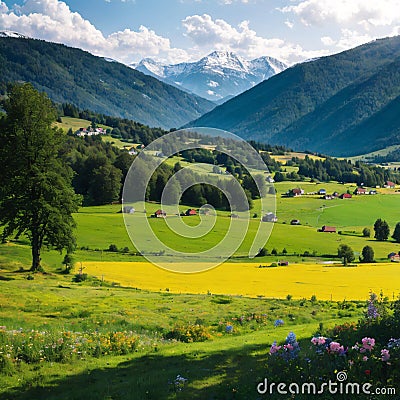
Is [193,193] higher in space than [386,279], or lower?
higher

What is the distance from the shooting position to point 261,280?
42.7m

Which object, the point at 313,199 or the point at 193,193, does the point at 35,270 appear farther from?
the point at 313,199

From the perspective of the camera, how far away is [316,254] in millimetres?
70750

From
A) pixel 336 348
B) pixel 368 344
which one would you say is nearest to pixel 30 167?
pixel 336 348

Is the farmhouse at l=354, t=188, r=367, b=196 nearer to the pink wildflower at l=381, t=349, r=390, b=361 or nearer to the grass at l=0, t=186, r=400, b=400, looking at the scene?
the grass at l=0, t=186, r=400, b=400

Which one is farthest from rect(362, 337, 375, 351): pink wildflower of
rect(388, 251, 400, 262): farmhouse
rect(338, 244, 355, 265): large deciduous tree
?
rect(388, 251, 400, 262): farmhouse

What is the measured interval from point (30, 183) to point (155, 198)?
7440 cm

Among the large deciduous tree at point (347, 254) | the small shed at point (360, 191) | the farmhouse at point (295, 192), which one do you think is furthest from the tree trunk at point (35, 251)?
the small shed at point (360, 191)

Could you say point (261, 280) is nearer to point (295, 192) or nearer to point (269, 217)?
point (269, 217)

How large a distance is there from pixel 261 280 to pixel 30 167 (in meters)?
22.1

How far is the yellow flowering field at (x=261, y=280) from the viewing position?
35938mm

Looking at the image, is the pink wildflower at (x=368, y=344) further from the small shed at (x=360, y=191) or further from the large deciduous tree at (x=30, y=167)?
the small shed at (x=360, y=191)

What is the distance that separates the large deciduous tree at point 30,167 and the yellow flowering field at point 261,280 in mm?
8089

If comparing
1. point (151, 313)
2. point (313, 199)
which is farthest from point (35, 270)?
point (313, 199)
